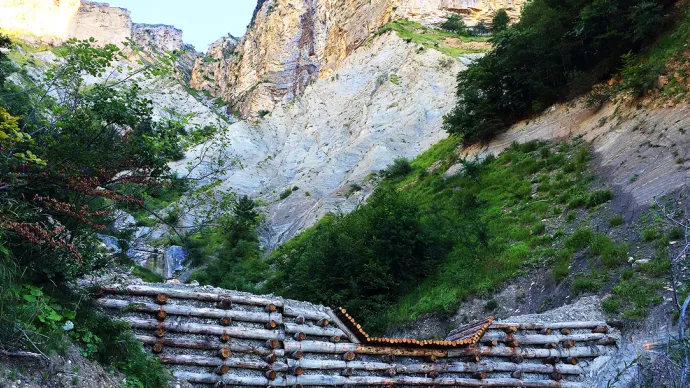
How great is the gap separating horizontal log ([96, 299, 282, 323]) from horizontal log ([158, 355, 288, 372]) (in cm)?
74

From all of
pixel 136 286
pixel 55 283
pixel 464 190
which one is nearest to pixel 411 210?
pixel 464 190

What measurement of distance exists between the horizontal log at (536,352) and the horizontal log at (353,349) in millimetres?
447

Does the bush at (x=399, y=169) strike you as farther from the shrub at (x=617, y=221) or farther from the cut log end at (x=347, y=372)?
the cut log end at (x=347, y=372)

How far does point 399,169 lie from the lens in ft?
101

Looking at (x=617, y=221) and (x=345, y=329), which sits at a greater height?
(x=617, y=221)

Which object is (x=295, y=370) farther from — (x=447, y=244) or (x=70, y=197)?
(x=447, y=244)

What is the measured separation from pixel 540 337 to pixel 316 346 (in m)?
4.59

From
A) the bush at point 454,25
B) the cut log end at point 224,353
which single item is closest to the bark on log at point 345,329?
the cut log end at point 224,353

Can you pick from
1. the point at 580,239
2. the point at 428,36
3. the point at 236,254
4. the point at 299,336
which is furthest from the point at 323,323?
the point at 428,36

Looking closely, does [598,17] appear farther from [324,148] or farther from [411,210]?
[324,148]

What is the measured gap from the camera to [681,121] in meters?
14.9

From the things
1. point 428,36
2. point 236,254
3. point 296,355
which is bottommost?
point 296,355

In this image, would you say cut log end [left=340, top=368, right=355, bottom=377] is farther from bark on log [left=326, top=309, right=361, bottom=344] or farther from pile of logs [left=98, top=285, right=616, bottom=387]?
bark on log [left=326, top=309, right=361, bottom=344]

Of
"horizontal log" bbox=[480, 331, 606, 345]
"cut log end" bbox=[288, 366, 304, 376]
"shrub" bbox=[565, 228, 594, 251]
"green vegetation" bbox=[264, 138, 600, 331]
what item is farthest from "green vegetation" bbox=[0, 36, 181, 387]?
"shrub" bbox=[565, 228, 594, 251]
